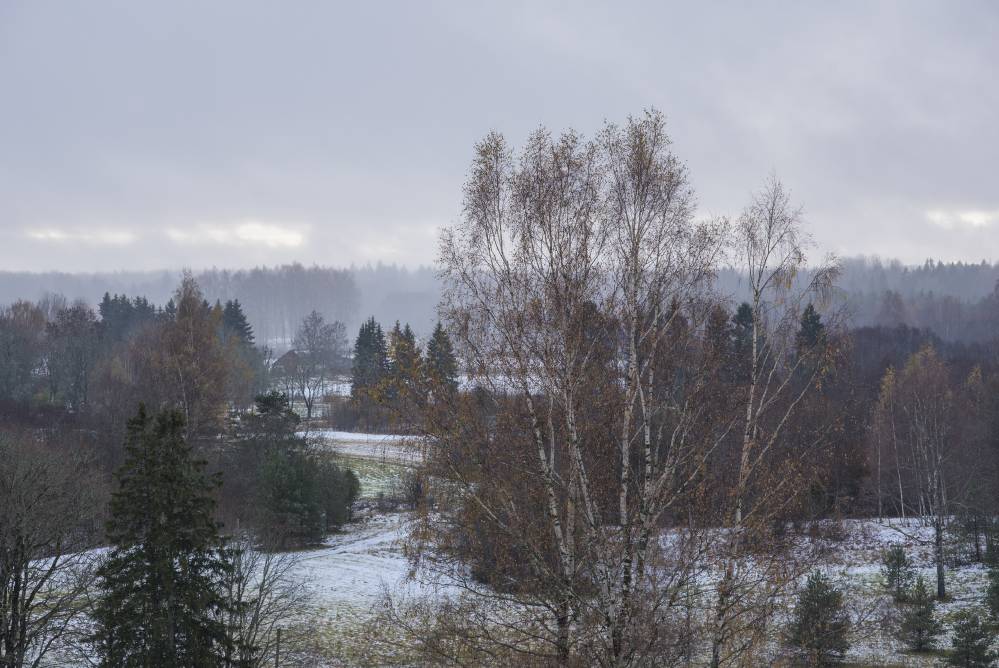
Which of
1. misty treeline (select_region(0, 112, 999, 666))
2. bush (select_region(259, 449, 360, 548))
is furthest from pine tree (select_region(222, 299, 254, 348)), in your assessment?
misty treeline (select_region(0, 112, 999, 666))

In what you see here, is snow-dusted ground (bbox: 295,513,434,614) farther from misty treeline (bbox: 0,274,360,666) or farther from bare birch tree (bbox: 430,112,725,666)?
bare birch tree (bbox: 430,112,725,666)

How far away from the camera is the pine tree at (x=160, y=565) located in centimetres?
1411

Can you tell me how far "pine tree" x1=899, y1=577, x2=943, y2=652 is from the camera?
77.5 feet

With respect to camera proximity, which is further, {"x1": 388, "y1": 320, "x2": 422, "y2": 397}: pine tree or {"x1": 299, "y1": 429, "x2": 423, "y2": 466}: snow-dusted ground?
{"x1": 299, "y1": 429, "x2": 423, "y2": 466}: snow-dusted ground

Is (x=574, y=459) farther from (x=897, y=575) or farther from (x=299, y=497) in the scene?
(x=299, y=497)

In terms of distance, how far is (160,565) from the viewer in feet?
47.1

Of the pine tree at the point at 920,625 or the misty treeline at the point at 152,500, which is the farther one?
the pine tree at the point at 920,625

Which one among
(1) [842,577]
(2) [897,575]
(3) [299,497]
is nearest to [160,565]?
(3) [299,497]

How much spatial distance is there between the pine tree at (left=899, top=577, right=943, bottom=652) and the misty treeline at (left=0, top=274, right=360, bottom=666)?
63.7 feet

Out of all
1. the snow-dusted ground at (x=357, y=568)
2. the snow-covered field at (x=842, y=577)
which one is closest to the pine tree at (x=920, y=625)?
the snow-covered field at (x=842, y=577)

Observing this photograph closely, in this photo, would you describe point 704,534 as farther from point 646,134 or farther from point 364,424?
point 364,424

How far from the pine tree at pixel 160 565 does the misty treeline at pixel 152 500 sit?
3cm

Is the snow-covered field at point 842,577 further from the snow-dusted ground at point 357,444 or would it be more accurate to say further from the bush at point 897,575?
the snow-dusted ground at point 357,444

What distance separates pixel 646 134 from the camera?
1203 centimetres
